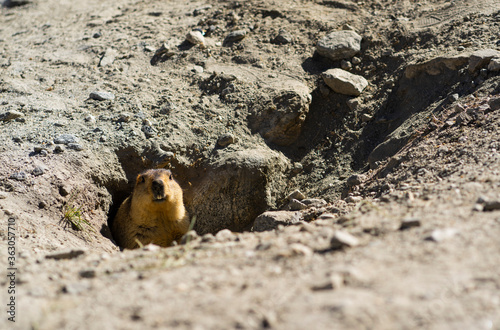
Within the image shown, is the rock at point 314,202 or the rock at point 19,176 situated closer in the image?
the rock at point 19,176

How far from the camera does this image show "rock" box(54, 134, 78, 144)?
6.74m

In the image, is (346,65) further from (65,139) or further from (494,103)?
(65,139)

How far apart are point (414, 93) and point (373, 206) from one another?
3616 mm

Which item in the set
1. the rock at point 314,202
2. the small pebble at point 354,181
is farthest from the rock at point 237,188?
the small pebble at point 354,181

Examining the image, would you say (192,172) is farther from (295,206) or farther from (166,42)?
(166,42)

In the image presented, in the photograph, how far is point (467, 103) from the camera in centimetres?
614

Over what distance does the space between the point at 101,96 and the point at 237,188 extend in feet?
9.21

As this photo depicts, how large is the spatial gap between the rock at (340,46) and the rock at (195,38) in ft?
7.32

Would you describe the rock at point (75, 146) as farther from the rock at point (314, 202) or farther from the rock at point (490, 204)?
the rock at point (490, 204)

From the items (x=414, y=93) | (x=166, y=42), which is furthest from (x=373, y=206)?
(x=166, y=42)

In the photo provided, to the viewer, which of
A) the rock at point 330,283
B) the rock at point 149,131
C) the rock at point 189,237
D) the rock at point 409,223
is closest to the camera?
the rock at point 330,283

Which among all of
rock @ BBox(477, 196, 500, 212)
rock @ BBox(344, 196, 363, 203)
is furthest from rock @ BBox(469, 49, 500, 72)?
rock @ BBox(477, 196, 500, 212)

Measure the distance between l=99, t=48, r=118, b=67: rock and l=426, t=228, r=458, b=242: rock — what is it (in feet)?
23.0

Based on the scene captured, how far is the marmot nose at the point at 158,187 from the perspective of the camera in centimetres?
648
